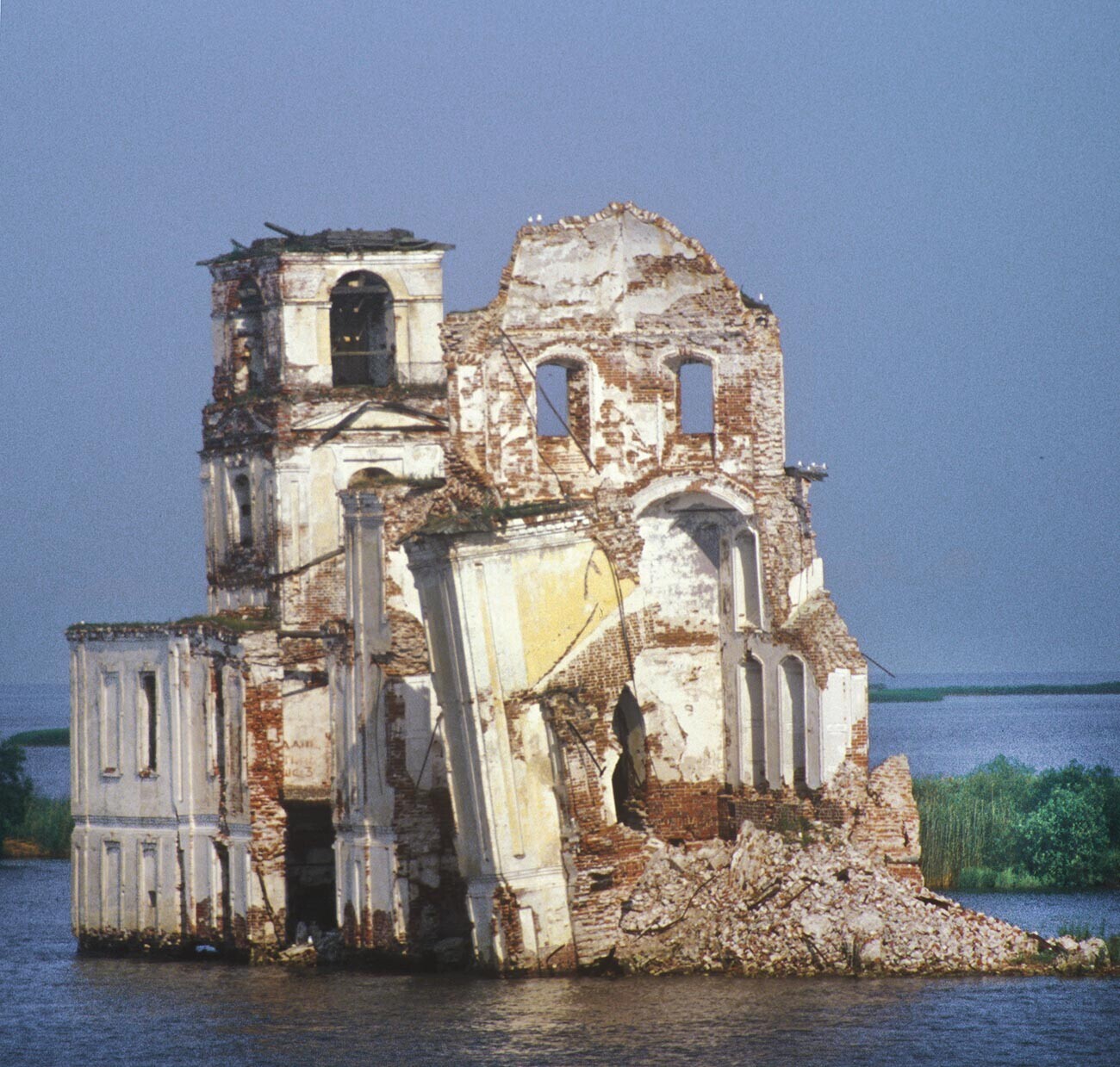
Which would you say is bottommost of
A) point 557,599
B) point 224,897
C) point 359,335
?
point 224,897

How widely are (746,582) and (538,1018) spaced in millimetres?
8647

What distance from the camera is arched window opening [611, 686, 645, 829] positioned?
3831 centimetres

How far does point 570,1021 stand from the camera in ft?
103

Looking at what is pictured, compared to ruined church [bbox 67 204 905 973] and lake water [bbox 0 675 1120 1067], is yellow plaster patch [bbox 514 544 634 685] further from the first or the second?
lake water [bbox 0 675 1120 1067]

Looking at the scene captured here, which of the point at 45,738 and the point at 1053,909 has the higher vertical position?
the point at 45,738

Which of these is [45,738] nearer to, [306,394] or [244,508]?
[244,508]

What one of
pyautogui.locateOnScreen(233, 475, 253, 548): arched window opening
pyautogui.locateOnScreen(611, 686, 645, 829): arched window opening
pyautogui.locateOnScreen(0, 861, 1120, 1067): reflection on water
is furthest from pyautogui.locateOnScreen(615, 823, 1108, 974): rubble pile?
pyautogui.locateOnScreen(233, 475, 253, 548): arched window opening

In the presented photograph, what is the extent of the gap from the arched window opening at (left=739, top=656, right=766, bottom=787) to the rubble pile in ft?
8.15

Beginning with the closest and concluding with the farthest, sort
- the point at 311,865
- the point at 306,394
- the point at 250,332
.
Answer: the point at 311,865
the point at 306,394
the point at 250,332

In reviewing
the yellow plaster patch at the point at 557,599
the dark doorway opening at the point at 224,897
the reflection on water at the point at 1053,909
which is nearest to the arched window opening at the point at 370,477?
the dark doorway opening at the point at 224,897

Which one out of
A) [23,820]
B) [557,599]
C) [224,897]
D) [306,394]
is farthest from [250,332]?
[23,820]

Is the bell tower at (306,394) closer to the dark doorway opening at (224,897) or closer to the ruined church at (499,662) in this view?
the ruined church at (499,662)

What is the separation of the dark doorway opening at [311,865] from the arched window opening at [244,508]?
513 centimetres

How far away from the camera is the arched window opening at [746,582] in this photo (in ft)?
124
